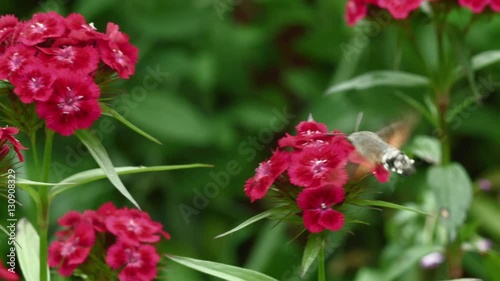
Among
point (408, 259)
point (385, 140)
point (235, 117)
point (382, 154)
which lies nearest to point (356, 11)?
point (408, 259)

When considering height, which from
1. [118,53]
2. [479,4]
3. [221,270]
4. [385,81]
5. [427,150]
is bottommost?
[221,270]

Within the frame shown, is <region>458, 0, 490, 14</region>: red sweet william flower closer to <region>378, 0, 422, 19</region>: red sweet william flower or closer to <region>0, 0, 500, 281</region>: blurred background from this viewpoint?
<region>378, 0, 422, 19</region>: red sweet william flower

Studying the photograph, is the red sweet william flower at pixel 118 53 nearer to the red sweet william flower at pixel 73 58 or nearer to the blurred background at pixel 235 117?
the red sweet william flower at pixel 73 58

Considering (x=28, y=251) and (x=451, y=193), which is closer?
(x=28, y=251)

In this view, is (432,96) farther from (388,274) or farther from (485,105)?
(485,105)

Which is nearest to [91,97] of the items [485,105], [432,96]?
[432,96]

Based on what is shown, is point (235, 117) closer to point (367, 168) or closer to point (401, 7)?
point (401, 7)
